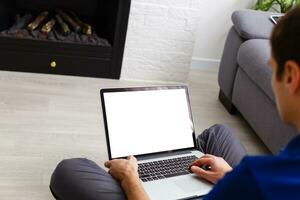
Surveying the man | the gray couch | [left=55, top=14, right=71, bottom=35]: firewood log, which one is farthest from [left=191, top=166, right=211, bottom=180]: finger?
[left=55, top=14, right=71, bottom=35]: firewood log

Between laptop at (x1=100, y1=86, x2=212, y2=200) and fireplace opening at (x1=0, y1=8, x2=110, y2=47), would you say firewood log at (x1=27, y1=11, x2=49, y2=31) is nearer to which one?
fireplace opening at (x1=0, y1=8, x2=110, y2=47)

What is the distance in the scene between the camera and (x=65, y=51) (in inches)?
121

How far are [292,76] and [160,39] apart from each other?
2.33m

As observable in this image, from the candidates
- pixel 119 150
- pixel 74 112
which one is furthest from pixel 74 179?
pixel 74 112

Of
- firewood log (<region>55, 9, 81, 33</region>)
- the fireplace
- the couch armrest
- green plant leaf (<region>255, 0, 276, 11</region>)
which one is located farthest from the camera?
green plant leaf (<region>255, 0, 276, 11</region>)

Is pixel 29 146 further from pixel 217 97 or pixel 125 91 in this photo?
pixel 217 97

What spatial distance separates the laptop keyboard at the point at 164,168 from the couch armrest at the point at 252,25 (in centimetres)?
127

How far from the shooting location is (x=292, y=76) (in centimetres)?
84

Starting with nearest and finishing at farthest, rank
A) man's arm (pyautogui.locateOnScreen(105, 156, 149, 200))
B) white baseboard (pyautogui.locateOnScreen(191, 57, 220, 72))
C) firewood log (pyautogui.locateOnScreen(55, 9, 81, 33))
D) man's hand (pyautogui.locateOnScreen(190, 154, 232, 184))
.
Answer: man's arm (pyautogui.locateOnScreen(105, 156, 149, 200)), man's hand (pyautogui.locateOnScreen(190, 154, 232, 184)), firewood log (pyautogui.locateOnScreen(55, 9, 81, 33)), white baseboard (pyautogui.locateOnScreen(191, 57, 220, 72))

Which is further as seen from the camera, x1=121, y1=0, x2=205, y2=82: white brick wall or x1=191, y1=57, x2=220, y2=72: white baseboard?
x1=191, y1=57, x2=220, y2=72: white baseboard

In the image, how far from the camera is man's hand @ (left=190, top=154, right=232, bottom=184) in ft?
4.92

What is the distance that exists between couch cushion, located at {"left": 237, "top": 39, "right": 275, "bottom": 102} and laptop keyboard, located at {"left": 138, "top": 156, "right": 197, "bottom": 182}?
2.91ft

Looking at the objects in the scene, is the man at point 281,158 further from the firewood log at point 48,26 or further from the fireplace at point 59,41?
the firewood log at point 48,26

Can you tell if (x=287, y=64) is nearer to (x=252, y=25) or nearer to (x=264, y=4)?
(x=252, y=25)
